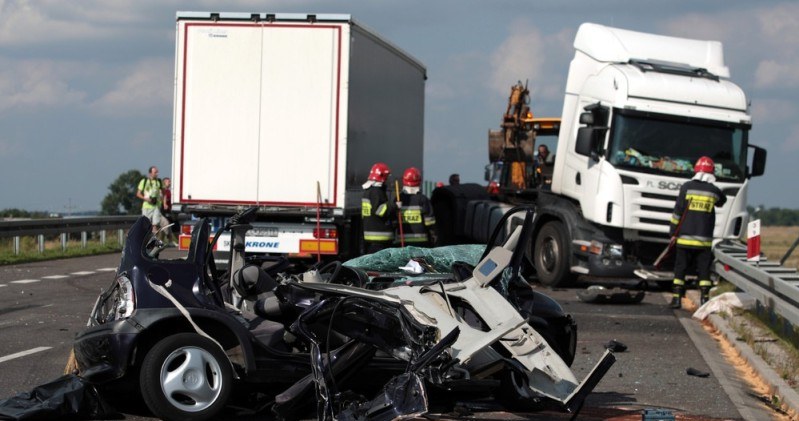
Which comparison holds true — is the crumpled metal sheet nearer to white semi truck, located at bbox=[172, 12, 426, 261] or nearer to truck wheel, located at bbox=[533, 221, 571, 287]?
white semi truck, located at bbox=[172, 12, 426, 261]

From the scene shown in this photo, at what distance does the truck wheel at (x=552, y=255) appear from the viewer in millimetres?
19406

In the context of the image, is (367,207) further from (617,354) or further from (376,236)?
(617,354)

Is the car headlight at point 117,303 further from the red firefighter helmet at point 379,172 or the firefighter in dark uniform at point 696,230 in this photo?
the firefighter in dark uniform at point 696,230

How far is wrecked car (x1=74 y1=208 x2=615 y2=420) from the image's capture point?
673cm

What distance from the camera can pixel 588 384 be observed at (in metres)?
6.76

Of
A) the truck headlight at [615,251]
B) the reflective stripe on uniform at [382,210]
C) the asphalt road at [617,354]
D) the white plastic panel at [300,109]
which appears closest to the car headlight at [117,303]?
the asphalt road at [617,354]

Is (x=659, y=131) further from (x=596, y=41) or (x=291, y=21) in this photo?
(x=291, y=21)

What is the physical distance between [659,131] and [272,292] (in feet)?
39.0

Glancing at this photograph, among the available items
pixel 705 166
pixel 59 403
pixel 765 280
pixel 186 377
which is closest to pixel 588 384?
pixel 186 377

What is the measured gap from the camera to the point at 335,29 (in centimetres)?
1700

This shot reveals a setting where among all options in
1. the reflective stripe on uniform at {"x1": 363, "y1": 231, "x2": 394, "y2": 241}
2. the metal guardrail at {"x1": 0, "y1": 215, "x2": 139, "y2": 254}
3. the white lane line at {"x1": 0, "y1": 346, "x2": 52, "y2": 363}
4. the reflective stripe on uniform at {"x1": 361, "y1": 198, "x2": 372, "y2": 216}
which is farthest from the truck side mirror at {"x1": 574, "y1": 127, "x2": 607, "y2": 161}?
the metal guardrail at {"x1": 0, "y1": 215, "x2": 139, "y2": 254}

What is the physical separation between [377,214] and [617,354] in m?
5.06

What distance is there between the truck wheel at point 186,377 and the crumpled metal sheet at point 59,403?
50 centimetres

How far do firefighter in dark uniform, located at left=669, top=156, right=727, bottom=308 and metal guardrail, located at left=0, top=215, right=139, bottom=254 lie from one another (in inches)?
573
